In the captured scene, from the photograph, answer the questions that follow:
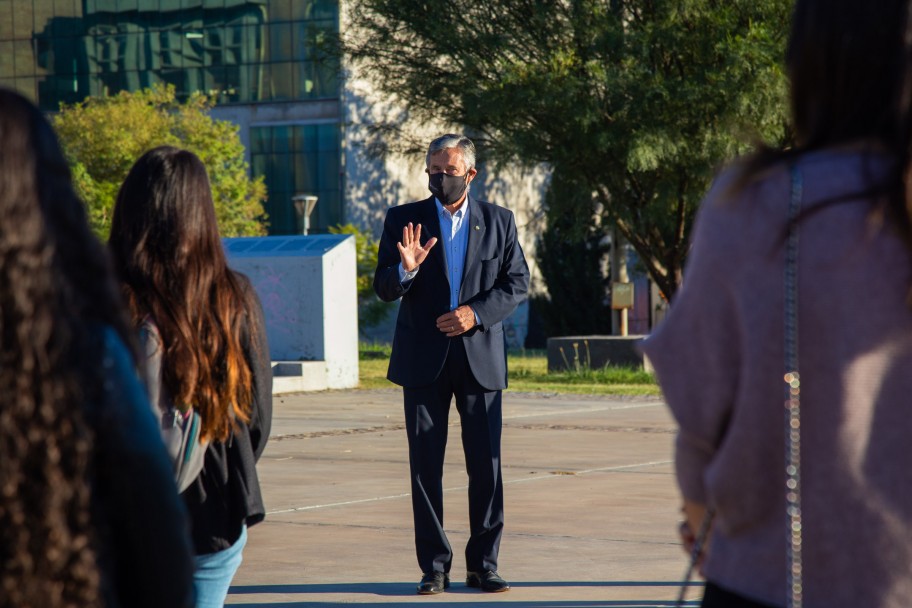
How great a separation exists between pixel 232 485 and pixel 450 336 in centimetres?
281

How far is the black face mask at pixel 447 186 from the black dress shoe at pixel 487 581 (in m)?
1.63

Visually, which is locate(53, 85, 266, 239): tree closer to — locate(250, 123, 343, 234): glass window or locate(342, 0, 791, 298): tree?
locate(250, 123, 343, 234): glass window

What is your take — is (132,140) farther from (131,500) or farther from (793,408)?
(131,500)

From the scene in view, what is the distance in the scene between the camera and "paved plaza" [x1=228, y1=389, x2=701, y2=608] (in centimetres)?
594

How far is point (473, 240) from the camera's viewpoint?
6.27 m

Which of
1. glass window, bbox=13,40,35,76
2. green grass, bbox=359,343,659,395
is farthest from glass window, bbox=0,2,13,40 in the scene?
green grass, bbox=359,343,659,395

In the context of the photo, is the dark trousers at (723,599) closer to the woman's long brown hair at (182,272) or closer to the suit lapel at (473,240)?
the woman's long brown hair at (182,272)

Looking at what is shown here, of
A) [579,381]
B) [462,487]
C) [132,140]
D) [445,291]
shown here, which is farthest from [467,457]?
[132,140]

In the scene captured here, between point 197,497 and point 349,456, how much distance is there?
25.7 feet

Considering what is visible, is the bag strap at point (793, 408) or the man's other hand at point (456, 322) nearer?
the bag strap at point (793, 408)

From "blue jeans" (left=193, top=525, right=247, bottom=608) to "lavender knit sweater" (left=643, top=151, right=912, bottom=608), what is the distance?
1.59 metres

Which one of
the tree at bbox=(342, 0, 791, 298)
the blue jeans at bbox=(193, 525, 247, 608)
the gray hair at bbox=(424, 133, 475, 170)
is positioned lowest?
the blue jeans at bbox=(193, 525, 247, 608)

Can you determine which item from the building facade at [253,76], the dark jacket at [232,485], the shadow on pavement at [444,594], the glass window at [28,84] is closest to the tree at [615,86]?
the shadow on pavement at [444,594]

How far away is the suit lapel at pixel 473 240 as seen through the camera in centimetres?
626
